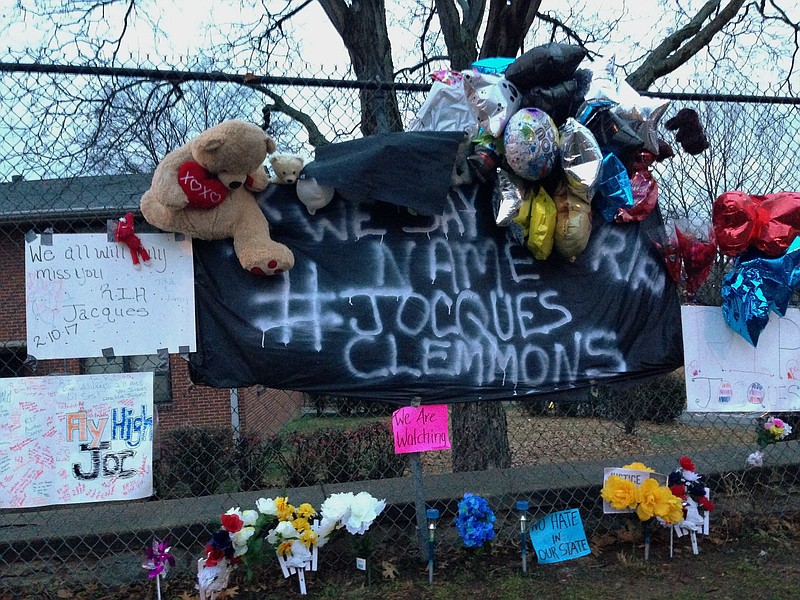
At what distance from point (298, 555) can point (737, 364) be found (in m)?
2.44

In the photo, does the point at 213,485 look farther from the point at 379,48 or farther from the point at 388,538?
the point at 379,48

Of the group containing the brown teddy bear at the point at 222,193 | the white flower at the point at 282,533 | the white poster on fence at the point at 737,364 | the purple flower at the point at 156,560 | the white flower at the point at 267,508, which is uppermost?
the brown teddy bear at the point at 222,193

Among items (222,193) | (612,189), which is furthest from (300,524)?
(612,189)

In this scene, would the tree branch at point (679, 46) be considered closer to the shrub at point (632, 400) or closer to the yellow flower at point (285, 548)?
the shrub at point (632, 400)

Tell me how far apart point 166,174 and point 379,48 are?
3346mm

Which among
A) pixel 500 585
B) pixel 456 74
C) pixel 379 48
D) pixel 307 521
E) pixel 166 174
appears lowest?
pixel 500 585

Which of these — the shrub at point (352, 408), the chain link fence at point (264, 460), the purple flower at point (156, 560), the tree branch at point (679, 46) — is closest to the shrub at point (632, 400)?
the chain link fence at point (264, 460)

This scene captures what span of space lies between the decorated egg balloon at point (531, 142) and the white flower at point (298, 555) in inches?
73.5

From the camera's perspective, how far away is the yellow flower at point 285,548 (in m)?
2.73

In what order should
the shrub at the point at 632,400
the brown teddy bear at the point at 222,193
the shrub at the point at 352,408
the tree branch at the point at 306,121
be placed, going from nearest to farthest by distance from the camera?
1. the brown teddy bear at the point at 222,193
2. the shrub at the point at 632,400
3. the tree branch at the point at 306,121
4. the shrub at the point at 352,408

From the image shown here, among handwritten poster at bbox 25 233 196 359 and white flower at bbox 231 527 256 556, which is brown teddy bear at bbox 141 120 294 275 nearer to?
handwritten poster at bbox 25 233 196 359

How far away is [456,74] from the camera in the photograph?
9.55ft

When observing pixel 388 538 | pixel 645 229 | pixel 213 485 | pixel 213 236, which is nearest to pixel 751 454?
pixel 645 229

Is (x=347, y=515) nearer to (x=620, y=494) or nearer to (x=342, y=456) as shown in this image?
(x=620, y=494)
